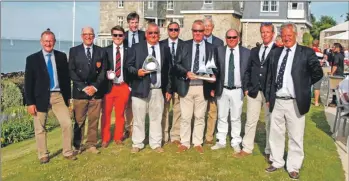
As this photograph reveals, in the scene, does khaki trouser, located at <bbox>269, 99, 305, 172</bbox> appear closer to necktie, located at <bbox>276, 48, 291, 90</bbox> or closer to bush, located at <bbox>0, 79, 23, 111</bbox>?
necktie, located at <bbox>276, 48, 291, 90</bbox>

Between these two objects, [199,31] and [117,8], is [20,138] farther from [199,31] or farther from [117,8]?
[117,8]

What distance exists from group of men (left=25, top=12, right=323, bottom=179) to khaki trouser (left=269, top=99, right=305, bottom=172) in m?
0.02

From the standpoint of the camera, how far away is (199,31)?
675 cm

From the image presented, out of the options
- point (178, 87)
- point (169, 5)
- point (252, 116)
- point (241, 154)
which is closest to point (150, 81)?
point (178, 87)

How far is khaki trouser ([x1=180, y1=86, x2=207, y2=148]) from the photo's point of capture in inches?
275

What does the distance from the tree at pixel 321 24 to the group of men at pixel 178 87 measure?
47546 mm

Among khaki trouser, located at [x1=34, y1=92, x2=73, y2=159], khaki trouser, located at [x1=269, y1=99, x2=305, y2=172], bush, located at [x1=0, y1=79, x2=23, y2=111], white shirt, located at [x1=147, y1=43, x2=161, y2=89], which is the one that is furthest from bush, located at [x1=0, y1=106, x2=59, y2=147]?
khaki trouser, located at [x1=269, y1=99, x2=305, y2=172]

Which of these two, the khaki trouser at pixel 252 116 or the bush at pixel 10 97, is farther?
the bush at pixel 10 97

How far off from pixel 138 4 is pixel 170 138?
42337mm

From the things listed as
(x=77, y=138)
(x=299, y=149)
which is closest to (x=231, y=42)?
(x=299, y=149)

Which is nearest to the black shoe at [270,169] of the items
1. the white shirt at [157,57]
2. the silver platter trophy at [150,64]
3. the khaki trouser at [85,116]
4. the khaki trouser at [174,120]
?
the khaki trouser at [174,120]

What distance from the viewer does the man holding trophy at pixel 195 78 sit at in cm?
673

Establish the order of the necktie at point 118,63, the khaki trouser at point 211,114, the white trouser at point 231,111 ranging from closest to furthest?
the white trouser at point 231,111, the necktie at point 118,63, the khaki trouser at point 211,114

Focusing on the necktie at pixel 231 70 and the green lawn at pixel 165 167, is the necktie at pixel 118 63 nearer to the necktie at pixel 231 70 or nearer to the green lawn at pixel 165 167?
the green lawn at pixel 165 167
